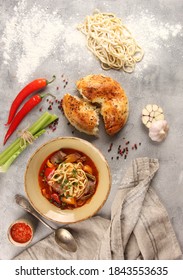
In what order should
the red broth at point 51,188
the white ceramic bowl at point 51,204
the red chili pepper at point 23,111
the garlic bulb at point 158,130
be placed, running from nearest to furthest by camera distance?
the white ceramic bowl at point 51,204 < the red broth at point 51,188 < the garlic bulb at point 158,130 < the red chili pepper at point 23,111

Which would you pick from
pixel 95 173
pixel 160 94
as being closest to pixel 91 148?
pixel 95 173

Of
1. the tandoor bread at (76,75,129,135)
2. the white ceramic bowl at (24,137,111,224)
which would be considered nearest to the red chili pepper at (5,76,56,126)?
the tandoor bread at (76,75,129,135)

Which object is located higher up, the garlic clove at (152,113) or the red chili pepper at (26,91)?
the red chili pepper at (26,91)

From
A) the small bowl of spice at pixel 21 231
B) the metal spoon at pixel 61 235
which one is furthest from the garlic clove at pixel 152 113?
the small bowl of spice at pixel 21 231

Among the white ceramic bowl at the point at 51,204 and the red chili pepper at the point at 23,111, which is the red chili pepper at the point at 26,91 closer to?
the red chili pepper at the point at 23,111

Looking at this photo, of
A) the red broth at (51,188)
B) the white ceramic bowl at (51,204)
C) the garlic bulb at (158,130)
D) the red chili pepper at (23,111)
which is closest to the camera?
the white ceramic bowl at (51,204)

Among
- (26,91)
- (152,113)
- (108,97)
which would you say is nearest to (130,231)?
(152,113)
